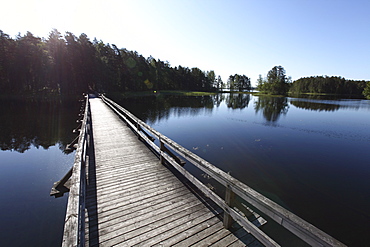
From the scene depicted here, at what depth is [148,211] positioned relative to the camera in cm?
388

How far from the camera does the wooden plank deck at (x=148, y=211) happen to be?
10.3ft

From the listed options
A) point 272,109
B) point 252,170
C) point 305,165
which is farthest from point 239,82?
point 252,170

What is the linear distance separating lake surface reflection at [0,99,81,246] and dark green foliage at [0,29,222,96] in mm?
35568

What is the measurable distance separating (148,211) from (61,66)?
53.3 m

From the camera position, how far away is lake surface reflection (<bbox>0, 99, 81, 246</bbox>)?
5.41 metres

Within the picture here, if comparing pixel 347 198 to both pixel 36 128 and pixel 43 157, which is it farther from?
pixel 36 128

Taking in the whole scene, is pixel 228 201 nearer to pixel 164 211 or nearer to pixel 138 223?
pixel 164 211

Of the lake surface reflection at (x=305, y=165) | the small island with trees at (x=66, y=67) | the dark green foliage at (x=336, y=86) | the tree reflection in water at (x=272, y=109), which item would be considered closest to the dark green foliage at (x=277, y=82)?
the small island with trees at (x=66, y=67)

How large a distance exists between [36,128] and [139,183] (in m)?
18.2

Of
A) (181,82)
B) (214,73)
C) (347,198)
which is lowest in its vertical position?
(347,198)

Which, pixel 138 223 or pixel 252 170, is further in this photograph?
pixel 252 170

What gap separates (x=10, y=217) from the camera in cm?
593

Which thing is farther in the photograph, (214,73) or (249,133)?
(214,73)

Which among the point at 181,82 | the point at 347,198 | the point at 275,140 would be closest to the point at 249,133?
the point at 275,140
